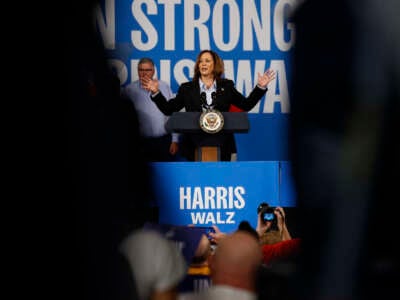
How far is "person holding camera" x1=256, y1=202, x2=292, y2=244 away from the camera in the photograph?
304 cm

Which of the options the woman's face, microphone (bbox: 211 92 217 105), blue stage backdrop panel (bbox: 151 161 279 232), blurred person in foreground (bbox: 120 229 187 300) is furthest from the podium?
blurred person in foreground (bbox: 120 229 187 300)

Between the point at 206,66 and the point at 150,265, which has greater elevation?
the point at 206,66

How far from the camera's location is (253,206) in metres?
3.62

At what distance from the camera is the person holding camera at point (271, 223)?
3035 mm

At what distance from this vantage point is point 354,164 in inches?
70.2

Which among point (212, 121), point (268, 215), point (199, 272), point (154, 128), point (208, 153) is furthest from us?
point (154, 128)

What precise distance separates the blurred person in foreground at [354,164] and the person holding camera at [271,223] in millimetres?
Answer: 1107

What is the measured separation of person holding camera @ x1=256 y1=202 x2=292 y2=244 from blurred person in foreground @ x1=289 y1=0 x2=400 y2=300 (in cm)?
111

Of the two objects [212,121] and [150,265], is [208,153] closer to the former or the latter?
[212,121]

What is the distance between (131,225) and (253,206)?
186cm

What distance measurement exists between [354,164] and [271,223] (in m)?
1.60

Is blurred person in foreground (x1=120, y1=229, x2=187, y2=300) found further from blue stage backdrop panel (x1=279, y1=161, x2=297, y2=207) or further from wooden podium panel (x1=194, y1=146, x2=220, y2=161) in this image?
wooden podium panel (x1=194, y1=146, x2=220, y2=161)

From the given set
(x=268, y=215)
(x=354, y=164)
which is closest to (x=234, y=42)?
(x=268, y=215)

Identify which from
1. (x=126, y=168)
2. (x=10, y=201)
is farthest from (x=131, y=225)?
(x=10, y=201)
